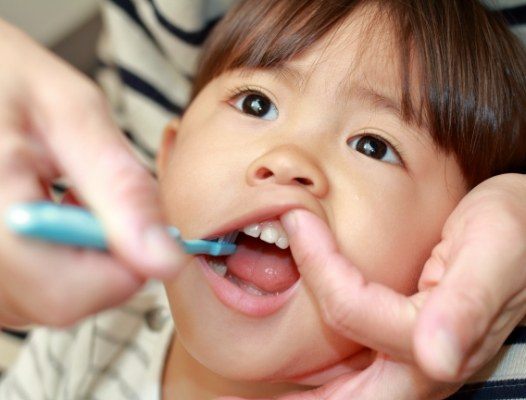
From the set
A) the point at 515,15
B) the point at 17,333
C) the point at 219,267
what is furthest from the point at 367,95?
the point at 17,333

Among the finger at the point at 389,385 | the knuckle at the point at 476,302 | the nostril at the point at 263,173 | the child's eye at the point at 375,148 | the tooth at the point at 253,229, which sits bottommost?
the finger at the point at 389,385

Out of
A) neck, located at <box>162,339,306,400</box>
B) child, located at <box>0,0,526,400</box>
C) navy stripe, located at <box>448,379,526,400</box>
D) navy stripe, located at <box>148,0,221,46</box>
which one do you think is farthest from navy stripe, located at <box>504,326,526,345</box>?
navy stripe, located at <box>148,0,221,46</box>

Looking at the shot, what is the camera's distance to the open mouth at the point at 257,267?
840 mm

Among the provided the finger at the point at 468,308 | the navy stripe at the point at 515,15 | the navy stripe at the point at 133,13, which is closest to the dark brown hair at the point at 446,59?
the navy stripe at the point at 515,15

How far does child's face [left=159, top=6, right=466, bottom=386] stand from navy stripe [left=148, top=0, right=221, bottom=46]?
1.03 feet

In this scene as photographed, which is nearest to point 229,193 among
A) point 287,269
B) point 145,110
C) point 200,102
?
point 287,269

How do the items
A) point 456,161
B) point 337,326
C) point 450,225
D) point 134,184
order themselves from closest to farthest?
point 134,184 < point 337,326 < point 450,225 < point 456,161

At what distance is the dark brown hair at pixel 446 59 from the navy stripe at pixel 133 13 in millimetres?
342

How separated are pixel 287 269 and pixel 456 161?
0.84 feet

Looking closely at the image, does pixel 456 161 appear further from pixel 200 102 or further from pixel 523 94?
pixel 200 102

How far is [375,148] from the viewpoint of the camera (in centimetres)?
86

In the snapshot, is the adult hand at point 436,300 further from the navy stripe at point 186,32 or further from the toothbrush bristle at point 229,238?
the navy stripe at point 186,32

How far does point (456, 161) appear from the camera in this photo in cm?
90

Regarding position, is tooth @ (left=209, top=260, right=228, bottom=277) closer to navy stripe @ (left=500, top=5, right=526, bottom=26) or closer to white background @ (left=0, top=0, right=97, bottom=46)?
navy stripe @ (left=500, top=5, right=526, bottom=26)
